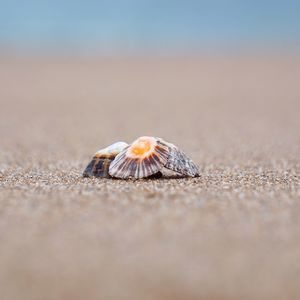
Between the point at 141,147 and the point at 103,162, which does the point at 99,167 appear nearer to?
the point at 103,162

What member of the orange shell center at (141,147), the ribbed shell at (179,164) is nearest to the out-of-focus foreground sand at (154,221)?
the ribbed shell at (179,164)

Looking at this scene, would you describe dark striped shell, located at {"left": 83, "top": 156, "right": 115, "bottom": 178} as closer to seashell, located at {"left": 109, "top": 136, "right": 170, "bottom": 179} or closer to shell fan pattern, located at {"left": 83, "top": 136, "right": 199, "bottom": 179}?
shell fan pattern, located at {"left": 83, "top": 136, "right": 199, "bottom": 179}

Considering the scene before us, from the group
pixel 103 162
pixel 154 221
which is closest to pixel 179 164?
pixel 103 162

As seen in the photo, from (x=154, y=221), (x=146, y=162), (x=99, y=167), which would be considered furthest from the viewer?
(x=99, y=167)

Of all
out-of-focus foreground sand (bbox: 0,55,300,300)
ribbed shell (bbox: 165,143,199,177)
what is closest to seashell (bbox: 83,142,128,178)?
out-of-focus foreground sand (bbox: 0,55,300,300)

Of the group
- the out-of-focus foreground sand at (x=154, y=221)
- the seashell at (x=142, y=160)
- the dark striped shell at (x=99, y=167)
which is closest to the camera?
the out-of-focus foreground sand at (x=154, y=221)

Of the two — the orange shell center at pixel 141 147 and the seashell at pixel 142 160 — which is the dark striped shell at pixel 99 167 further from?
the orange shell center at pixel 141 147
